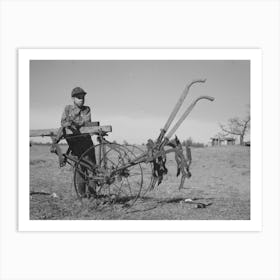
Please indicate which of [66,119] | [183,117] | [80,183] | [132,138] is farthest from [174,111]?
[80,183]

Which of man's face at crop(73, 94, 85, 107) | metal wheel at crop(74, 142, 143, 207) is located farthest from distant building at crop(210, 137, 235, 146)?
man's face at crop(73, 94, 85, 107)

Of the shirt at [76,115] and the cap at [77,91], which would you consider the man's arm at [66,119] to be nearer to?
the shirt at [76,115]

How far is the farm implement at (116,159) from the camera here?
460 cm

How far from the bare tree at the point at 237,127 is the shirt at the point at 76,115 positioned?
1424mm

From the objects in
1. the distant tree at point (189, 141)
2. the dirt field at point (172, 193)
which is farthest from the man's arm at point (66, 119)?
the distant tree at point (189, 141)

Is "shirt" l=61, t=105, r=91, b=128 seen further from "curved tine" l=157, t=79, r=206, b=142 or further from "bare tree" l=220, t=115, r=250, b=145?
"bare tree" l=220, t=115, r=250, b=145

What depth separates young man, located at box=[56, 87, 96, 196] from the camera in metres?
4.68

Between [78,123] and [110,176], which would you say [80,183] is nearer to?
[110,176]
